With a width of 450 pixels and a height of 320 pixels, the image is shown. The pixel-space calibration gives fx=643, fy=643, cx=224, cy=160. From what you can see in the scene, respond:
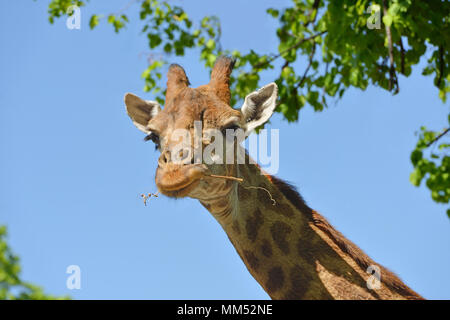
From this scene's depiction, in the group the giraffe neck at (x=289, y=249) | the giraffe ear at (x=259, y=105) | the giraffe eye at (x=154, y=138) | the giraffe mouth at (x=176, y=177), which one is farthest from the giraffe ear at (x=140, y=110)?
the giraffe mouth at (x=176, y=177)

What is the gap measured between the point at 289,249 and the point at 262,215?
37 cm

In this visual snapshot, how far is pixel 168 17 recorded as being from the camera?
38.9 feet

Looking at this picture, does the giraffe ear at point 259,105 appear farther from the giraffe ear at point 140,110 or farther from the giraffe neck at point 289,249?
the giraffe ear at point 140,110

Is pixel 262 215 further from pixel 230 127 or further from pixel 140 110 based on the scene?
pixel 140 110

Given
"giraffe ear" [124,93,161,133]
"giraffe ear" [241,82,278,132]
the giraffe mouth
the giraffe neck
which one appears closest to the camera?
the giraffe mouth

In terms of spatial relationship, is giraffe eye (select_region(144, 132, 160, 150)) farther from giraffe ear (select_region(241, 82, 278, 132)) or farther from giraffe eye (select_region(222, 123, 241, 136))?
giraffe ear (select_region(241, 82, 278, 132))

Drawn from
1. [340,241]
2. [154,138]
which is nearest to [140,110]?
[154,138]

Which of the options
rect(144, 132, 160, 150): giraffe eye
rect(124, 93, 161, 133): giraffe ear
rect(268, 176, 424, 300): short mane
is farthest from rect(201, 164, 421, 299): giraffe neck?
rect(124, 93, 161, 133): giraffe ear

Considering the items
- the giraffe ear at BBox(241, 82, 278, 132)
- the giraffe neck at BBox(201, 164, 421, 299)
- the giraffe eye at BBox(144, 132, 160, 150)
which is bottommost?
the giraffe neck at BBox(201, 164, 421, 299)

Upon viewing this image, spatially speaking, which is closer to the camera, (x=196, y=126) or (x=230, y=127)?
(x=196, y=126)

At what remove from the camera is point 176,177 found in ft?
14.6

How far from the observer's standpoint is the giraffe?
499cm
